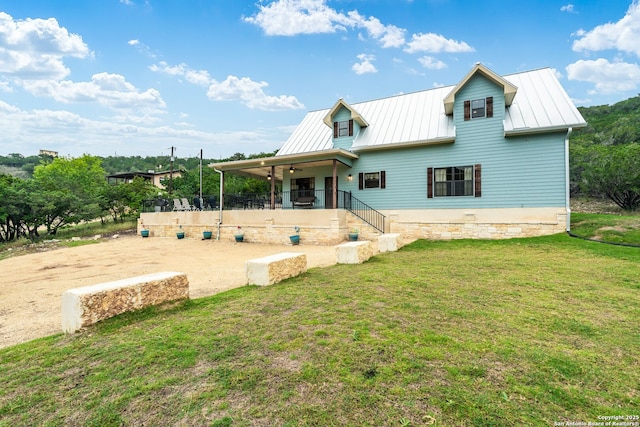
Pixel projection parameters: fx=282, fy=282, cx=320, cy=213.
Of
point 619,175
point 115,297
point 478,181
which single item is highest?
point 619,175

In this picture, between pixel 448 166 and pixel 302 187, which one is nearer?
pixel 448 166

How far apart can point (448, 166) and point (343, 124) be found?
6.29m

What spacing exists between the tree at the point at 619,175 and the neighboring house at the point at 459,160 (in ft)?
33.2

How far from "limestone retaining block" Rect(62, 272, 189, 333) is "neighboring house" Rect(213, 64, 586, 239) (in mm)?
10101

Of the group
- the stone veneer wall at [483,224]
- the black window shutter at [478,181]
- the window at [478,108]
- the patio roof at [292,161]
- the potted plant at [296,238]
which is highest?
the window at [478,108]

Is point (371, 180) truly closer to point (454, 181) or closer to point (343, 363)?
point (454, 181)

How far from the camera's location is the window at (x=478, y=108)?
1275 cm

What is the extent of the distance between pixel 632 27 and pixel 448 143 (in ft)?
74.6

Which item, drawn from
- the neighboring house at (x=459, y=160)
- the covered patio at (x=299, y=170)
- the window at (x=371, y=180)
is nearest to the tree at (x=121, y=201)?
the covered patio at (x=299, y=170)

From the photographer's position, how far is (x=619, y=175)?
62.4ft

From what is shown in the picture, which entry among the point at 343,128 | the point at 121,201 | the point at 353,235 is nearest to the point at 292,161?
the point at 343,128

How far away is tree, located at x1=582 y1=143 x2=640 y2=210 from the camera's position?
18.4m

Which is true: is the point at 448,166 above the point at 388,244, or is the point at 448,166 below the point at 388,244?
above

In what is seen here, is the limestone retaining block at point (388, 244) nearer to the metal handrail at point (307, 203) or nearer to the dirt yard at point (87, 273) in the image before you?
the dirt yard at point (87, 273)
